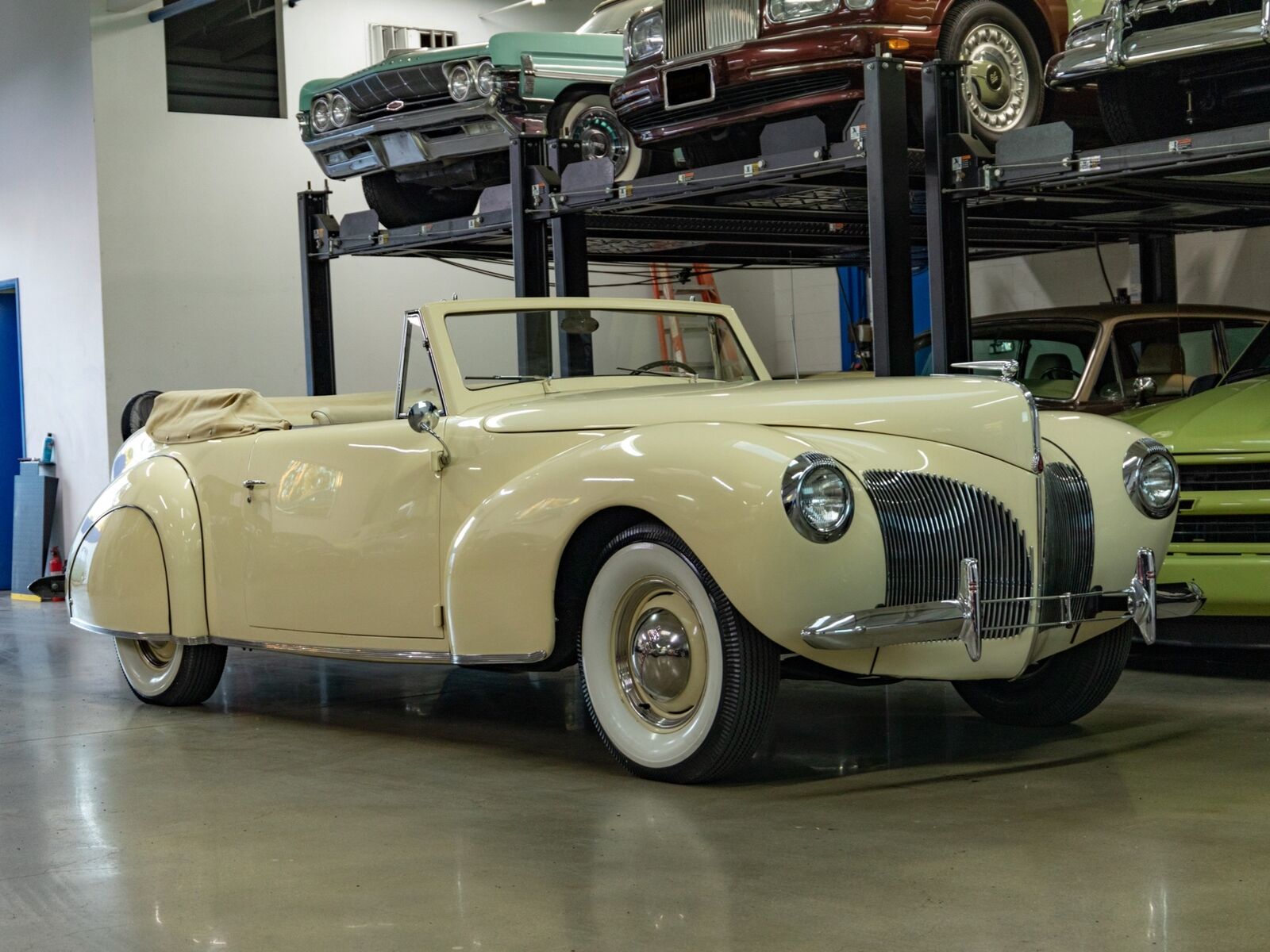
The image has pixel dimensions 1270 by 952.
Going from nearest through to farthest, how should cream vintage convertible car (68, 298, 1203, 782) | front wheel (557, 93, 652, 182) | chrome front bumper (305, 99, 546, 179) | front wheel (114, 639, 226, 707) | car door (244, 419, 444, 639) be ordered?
cream vintage convertible car (68, 298, 1203, 782) → car door (244, 419, 444, 639) → front wheel (114, 639, 226, 707) → front wheel (557, 93, 652, 182) → chrome front bumper (305, 99, 546, 179)

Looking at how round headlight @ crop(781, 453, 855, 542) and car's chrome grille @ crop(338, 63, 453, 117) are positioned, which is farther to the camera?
car's chrome grille @ crop(338, 63, 453, 117)

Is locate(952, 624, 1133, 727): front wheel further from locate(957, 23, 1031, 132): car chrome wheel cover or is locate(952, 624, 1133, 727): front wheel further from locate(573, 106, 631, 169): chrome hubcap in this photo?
locate(573, 106, 631, 169): chrome hubcap

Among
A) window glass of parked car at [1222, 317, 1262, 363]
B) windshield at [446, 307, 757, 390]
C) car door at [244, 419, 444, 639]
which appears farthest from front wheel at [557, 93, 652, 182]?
car door at [244, 419, 444, 639]

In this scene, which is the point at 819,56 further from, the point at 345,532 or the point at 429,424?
the point at 345,532

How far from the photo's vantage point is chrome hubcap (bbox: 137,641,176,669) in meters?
6.42

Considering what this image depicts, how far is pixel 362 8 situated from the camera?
1398cm

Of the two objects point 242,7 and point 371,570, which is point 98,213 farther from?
point 371,570

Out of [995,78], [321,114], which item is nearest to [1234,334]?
[995,78]

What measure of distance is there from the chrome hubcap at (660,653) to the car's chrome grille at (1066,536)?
97 centimetres

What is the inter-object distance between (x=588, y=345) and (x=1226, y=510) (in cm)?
253

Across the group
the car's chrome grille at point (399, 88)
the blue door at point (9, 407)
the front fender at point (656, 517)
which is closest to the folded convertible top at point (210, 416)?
the front fender at point (656, 517)

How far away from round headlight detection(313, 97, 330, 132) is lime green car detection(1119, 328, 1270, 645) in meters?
5.68

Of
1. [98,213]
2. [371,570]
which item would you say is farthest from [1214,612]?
[98,213]

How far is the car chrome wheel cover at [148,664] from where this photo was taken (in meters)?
6.42
